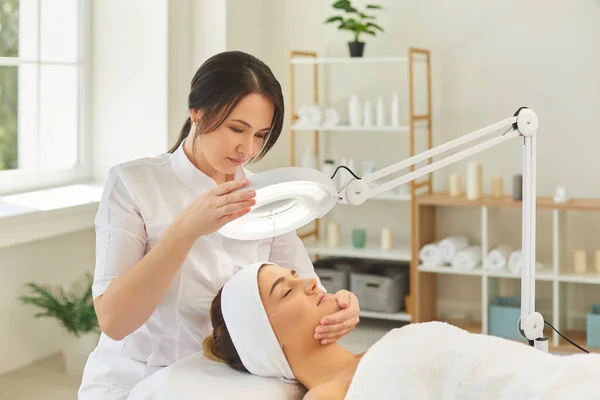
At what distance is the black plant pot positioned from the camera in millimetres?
4055

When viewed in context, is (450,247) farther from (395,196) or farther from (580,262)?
(580,262)

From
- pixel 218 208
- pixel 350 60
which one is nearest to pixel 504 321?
pixel 350 60

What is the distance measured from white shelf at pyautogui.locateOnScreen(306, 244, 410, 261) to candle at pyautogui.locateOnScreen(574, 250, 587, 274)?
2.50 ft

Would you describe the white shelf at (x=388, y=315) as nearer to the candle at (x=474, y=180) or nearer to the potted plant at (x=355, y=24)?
the candle at (x=474, y=180)

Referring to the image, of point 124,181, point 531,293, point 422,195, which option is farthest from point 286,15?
point 531,293

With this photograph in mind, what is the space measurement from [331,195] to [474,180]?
262 cm

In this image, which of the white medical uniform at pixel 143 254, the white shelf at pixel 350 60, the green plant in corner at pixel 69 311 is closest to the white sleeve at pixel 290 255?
the white medical uniform at pixel 143 254

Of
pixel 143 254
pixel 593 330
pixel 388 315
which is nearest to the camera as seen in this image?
pixel 143 254

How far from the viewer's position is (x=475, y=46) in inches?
161

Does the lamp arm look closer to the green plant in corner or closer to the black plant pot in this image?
the green plant in corner

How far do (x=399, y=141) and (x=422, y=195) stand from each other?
0.38 meters

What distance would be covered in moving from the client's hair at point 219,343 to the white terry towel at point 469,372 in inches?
11.3

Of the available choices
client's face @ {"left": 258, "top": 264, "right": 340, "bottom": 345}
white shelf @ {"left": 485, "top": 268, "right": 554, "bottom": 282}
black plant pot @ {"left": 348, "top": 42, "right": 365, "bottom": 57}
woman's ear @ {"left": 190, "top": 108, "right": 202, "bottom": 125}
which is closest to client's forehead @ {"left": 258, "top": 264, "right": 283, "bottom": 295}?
client's face @ {"left": 258, "top": 264, "right": 340, "bottom": 345}

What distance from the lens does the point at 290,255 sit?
76.0 inches
